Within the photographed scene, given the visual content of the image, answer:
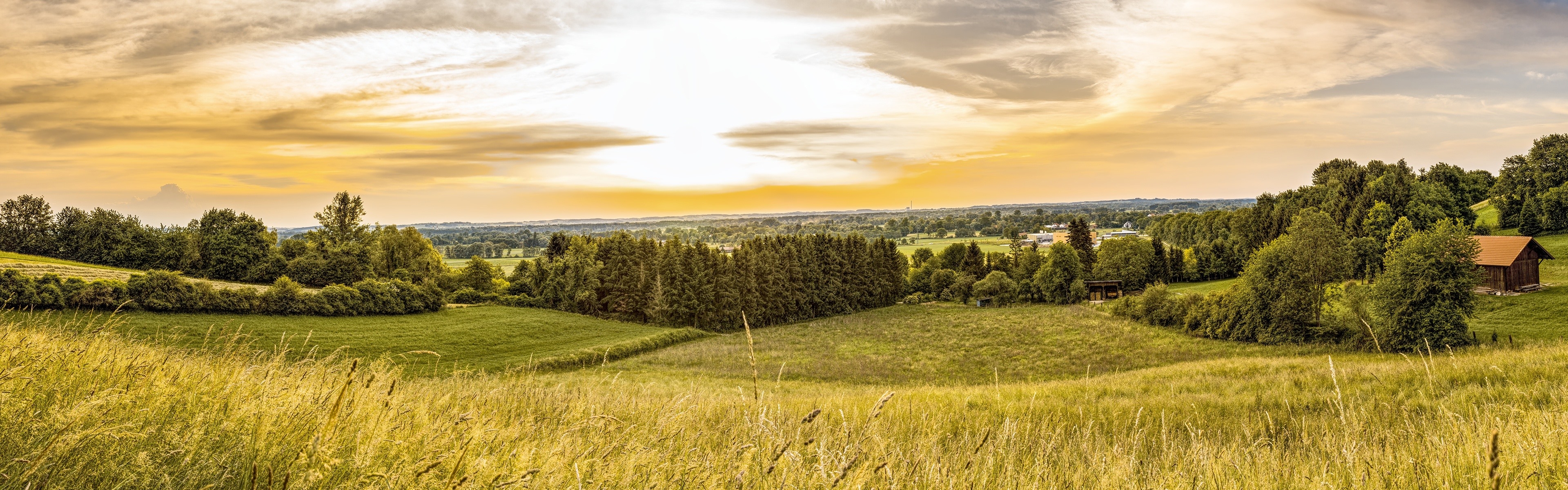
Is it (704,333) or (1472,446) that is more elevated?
(1472,446)

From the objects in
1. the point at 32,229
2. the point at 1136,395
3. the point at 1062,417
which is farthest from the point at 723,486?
the point at 32,229

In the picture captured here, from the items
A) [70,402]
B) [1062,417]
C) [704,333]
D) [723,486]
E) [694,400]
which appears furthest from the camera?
[704,333]

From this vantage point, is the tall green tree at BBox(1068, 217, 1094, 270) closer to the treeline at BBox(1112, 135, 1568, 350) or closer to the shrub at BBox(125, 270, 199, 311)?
the treeline at BBox(1112, 135, 1568, 350)

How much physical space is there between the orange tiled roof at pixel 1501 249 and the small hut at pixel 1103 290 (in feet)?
114

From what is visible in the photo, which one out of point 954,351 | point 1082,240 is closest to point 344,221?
point 954,351

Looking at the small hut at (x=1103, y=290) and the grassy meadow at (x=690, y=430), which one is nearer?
the grassy meadow at (x=690, y=430)

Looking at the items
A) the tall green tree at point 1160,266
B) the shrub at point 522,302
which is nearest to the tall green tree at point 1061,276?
the tall green tree at point 1160,266

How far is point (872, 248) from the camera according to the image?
83688mm

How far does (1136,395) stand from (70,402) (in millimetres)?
13542

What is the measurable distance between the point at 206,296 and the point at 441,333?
39.0 ft

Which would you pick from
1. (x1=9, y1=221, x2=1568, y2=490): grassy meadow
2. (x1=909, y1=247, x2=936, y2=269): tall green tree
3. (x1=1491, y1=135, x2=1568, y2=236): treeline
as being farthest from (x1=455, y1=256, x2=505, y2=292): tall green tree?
(x1=1491, y1=135, x2=1568, y2=236): treeline

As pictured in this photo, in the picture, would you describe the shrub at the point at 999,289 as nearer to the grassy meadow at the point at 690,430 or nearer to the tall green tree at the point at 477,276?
the tall green tree at the point at 477,276

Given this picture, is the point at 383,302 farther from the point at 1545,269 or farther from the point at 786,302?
the point at 1545,269

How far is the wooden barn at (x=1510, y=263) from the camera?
129 ft
